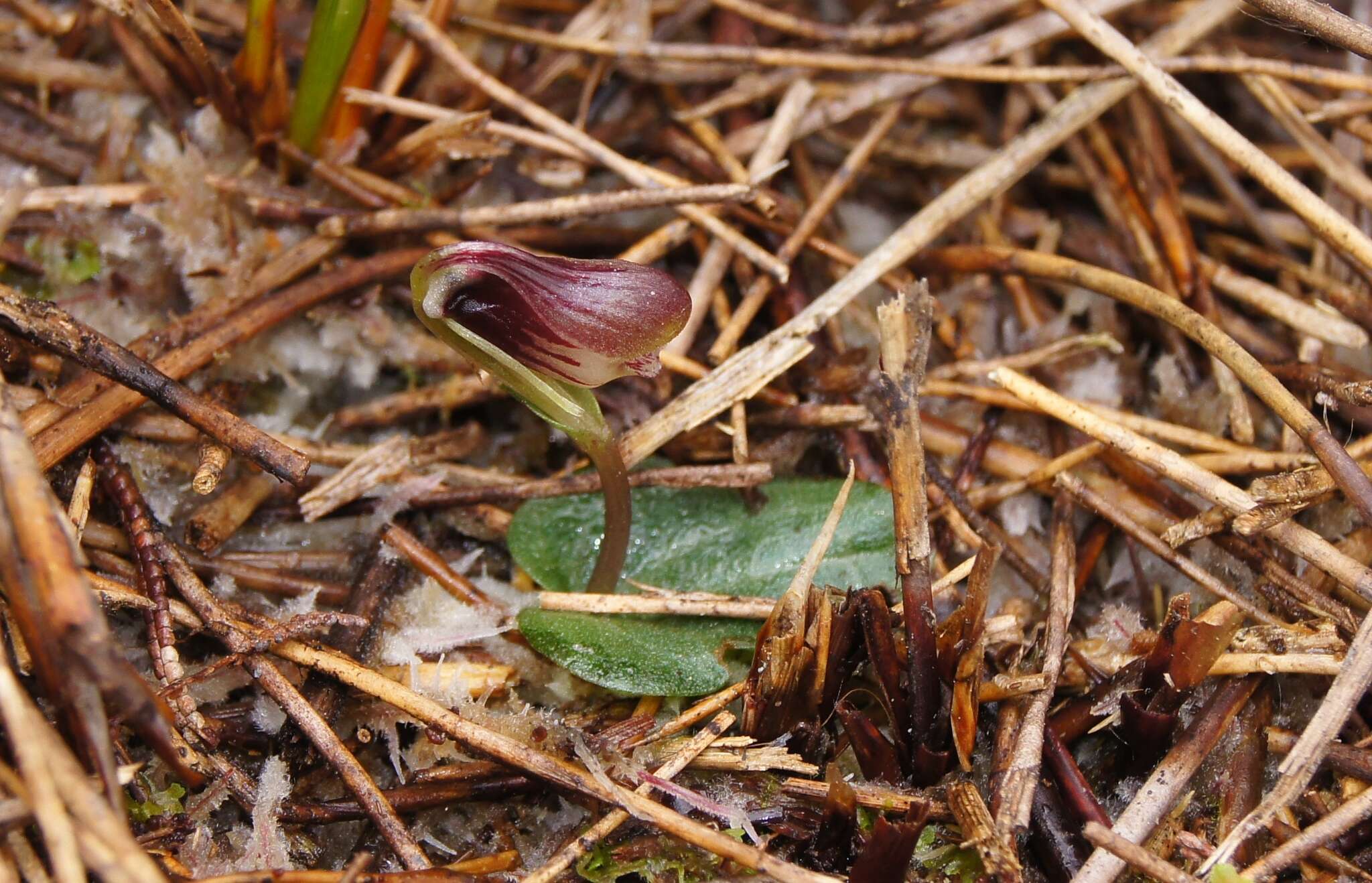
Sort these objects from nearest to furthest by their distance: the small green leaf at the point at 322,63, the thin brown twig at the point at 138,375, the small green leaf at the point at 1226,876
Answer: the small green leaf at the point at 1226,876 < the thin brown twig at the point at 138,375 < the small green leaf at the point at 322,63

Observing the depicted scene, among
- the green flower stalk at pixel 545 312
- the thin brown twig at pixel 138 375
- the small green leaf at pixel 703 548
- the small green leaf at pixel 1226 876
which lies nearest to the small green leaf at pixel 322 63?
the thin brown twig at pixel 138 375

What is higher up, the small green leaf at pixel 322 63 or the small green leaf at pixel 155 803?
the small green leaf at pixel 322 63

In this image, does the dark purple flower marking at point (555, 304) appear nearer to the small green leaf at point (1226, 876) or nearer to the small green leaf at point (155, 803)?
the small green leaf at point (155, 803)

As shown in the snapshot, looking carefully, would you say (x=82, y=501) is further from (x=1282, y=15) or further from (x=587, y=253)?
(x=1282, y=15)

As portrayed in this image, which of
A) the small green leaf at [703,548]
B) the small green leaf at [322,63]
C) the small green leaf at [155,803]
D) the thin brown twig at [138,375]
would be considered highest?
the small green leaf at [322,63]

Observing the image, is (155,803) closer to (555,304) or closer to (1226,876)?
(555,304)

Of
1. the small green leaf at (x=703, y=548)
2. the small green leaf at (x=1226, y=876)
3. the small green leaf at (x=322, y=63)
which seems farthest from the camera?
the small green leaf at (x=322, y=63)
